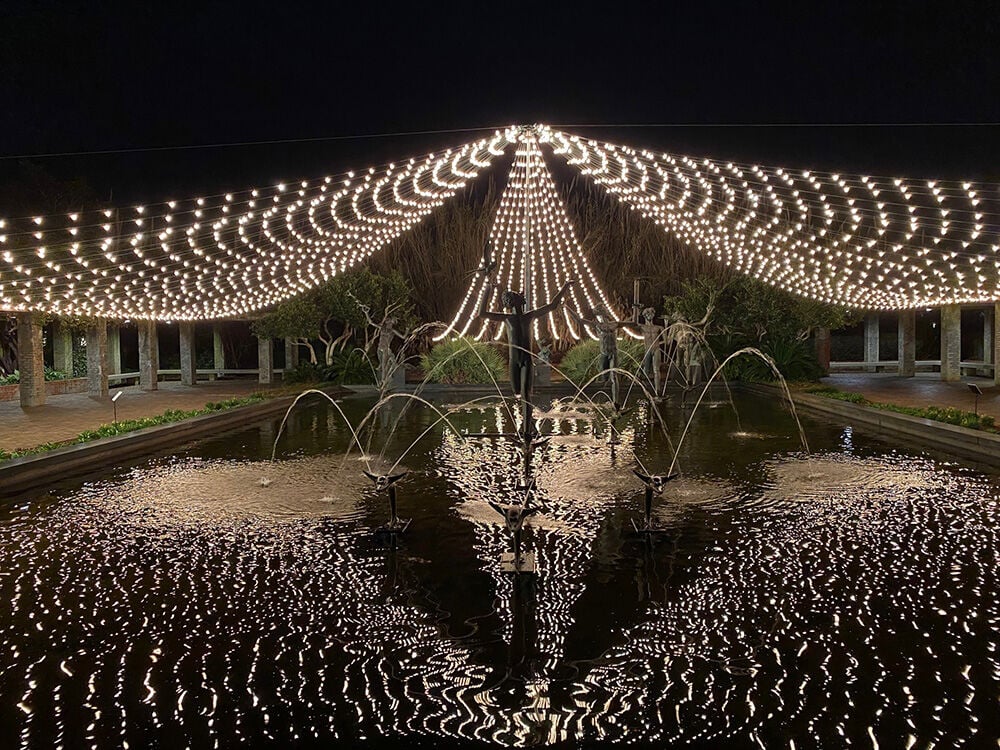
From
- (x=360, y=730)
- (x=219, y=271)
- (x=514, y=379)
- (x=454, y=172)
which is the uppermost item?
(x=454, y=172)

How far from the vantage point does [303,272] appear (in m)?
19.4

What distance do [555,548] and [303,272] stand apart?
50.3 feet

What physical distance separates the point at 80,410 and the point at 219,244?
8049 mm

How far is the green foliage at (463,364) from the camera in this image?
22719 mm

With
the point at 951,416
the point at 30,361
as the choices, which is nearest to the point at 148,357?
the point at 30,361

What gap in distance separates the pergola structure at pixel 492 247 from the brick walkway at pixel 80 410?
4.72 feet

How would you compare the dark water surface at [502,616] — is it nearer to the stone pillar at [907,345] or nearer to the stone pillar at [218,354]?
the stone pillar at [907,345]

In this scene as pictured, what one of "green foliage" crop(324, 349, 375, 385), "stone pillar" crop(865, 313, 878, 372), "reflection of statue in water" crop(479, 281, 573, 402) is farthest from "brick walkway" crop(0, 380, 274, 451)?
"stone pillar" crop(865, 313, 878, 372)

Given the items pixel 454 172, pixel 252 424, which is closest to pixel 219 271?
pixel 252 424

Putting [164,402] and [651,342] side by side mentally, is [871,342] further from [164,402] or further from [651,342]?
[164,402]

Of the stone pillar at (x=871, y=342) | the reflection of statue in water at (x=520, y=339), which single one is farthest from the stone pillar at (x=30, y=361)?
the stone pillar at (x=871, y=342)

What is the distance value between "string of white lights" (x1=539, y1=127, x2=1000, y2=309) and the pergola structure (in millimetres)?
75

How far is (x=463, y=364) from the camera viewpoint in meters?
22.9

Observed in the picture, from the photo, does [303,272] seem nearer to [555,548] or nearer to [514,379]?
[514,379]
